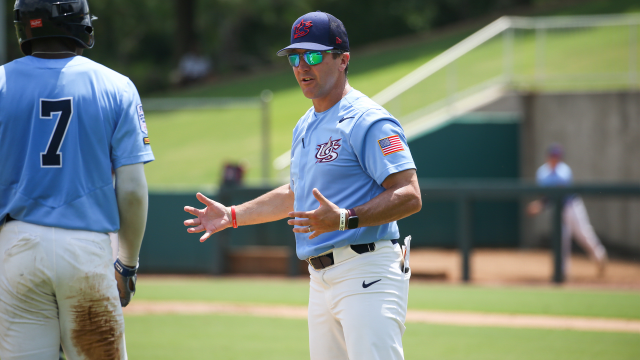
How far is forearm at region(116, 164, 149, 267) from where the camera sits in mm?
2809

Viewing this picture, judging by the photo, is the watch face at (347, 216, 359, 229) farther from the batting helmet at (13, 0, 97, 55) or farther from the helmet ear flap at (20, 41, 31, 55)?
the helmet ear flap at (20, 41, 31, 55)

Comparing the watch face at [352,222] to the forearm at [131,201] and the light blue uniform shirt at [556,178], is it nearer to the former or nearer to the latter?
the forearm at [131,201]

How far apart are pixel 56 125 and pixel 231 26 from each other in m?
33.3

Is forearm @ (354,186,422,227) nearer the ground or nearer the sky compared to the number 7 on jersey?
nearer the ground

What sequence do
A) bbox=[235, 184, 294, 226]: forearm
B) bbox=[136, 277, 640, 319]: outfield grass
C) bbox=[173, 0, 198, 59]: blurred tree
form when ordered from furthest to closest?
bbox=[173, 0, 198, 59]: blurred tree, bbox=[136, 277, 640, 319]: outfield grass, bbox=[235, 184, 294, 226]: forearm

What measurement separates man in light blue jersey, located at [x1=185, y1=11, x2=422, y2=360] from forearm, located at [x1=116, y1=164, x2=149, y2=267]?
490mm

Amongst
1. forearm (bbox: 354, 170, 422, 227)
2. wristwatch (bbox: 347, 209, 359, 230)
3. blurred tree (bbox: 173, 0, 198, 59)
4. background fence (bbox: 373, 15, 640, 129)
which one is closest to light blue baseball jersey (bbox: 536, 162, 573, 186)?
background fence (bbox: 373, 15, 640, 129)

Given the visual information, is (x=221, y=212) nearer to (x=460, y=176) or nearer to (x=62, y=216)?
(x=62, y=216)

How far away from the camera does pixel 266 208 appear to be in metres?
3.61

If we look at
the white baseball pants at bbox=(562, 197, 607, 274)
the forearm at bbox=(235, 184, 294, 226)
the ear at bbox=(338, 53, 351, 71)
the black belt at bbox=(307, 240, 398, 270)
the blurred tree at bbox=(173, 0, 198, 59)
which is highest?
the blurred tree at bbox=(173, 0, 198, 59)

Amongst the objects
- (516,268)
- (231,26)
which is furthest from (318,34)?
(231,26)

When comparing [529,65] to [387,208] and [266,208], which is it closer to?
[266,208]

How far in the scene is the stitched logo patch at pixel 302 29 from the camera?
322cm

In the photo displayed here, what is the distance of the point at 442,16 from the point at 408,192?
32384 millimetres
